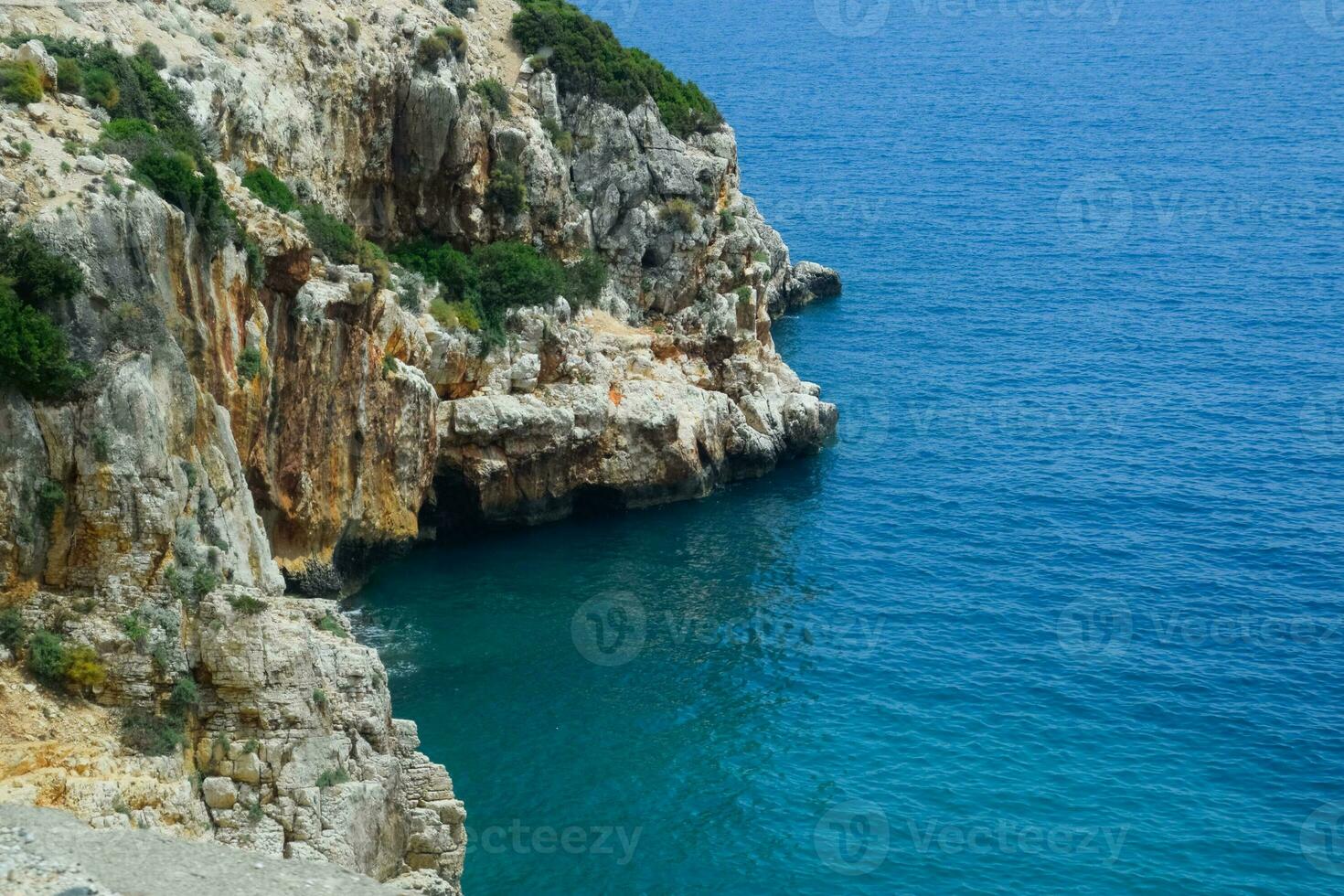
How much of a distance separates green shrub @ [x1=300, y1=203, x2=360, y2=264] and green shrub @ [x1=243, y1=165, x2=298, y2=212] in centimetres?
68

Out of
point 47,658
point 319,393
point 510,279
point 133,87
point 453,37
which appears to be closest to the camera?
point 47,658

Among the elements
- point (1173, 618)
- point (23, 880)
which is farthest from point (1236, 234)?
point (23, 880)

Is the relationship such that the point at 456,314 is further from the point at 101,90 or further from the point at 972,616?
the point at 972,616

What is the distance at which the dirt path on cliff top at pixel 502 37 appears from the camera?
71.9 meters

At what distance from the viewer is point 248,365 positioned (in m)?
43.7

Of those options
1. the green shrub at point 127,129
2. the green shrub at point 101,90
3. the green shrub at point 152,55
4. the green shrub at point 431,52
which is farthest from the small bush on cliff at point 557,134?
the green shrub at point 127,129

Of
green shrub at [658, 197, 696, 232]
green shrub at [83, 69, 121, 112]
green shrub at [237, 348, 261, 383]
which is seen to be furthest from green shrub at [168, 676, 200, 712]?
green shrub at [658, 197, 696, 232]

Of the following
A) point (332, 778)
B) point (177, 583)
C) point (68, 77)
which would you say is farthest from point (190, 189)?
point (332, 778)

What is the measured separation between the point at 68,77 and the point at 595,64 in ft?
116

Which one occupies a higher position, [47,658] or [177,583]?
[177,583]

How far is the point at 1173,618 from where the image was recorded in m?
58.2

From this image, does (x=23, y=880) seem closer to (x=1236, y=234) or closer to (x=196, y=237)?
(x=196, y=237)

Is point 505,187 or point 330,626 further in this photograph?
point 505,187

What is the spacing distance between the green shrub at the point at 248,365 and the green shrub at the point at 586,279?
2801 centimetres
